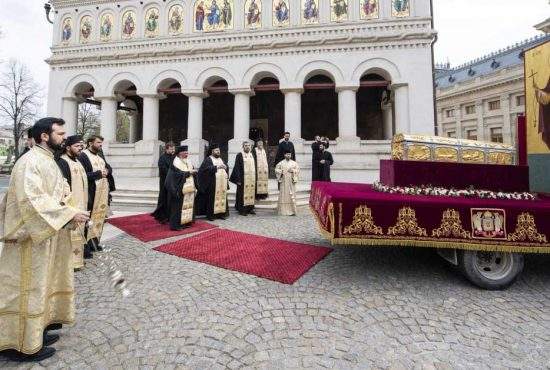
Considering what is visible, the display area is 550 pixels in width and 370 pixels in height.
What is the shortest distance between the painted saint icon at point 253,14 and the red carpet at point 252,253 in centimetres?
1306

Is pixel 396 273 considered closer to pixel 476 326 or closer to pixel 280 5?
pixel 476 326

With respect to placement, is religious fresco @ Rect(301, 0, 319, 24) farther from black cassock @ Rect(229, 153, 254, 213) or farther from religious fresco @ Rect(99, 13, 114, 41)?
religious fresco @ Rect(99, 13, 114, 41)

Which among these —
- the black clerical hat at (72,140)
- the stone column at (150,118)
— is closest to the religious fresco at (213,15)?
the stone column at (150,118)

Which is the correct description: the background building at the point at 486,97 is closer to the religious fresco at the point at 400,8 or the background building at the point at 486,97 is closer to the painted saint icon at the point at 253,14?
the religious fresco at the point at 400,8

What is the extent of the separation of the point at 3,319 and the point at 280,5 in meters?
16.6

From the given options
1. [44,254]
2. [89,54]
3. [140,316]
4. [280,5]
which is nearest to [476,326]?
[140,316]

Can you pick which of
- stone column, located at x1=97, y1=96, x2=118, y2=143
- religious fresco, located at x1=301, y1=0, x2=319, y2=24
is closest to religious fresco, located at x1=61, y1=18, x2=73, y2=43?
stone column, located at x1=97, y1=96, x2=118, y2=143

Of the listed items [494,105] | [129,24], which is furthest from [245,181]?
[494,105]

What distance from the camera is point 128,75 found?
641 inches

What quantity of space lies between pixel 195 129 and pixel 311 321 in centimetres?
1433

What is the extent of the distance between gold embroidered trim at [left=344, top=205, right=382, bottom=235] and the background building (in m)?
38.2

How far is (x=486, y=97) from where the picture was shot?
127 feet

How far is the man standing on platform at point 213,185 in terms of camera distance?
313 inches

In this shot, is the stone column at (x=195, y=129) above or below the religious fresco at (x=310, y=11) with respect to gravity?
below
